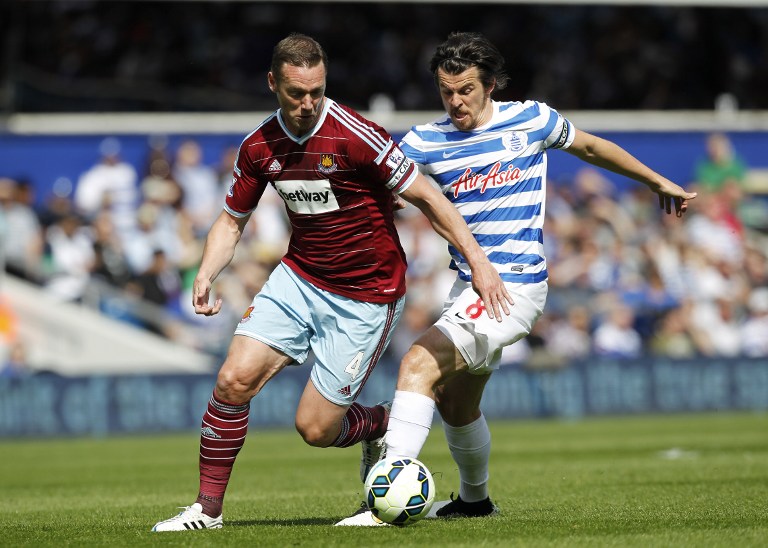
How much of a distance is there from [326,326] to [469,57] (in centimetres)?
174

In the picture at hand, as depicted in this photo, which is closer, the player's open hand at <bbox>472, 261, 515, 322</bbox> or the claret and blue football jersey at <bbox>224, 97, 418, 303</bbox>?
the player's open hand at <bbox>472, 261, 515, 322</bbox>

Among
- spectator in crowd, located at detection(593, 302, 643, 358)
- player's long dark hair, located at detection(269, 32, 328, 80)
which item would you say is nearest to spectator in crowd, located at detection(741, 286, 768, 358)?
spectator in crowd, located at detection(593, 302, 643, 358)

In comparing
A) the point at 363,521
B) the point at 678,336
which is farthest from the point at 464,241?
the point at 678,336

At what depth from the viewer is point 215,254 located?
7156mm

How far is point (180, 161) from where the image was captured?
20812mm

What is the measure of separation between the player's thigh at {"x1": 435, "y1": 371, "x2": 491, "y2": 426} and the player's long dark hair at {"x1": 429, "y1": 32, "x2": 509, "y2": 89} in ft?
5.64

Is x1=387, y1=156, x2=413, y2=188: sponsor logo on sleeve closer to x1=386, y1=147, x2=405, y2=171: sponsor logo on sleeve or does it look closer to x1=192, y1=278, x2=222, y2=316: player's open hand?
x1=386, y1=147, x2=405, y2=171: sponsor logo on sleeve

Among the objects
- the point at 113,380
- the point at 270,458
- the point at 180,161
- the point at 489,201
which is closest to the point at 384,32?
the point at 180,161

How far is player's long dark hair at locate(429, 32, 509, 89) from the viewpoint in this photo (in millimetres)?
7082

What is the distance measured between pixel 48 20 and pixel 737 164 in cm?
1306

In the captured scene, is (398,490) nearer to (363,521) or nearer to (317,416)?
(363,521)

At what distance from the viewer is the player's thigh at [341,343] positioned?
280 inches

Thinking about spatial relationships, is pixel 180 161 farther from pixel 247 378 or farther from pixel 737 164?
pixel 247 378

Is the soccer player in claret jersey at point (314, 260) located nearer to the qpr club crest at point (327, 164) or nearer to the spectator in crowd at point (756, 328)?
the qpr club crest at point (327, 164)
